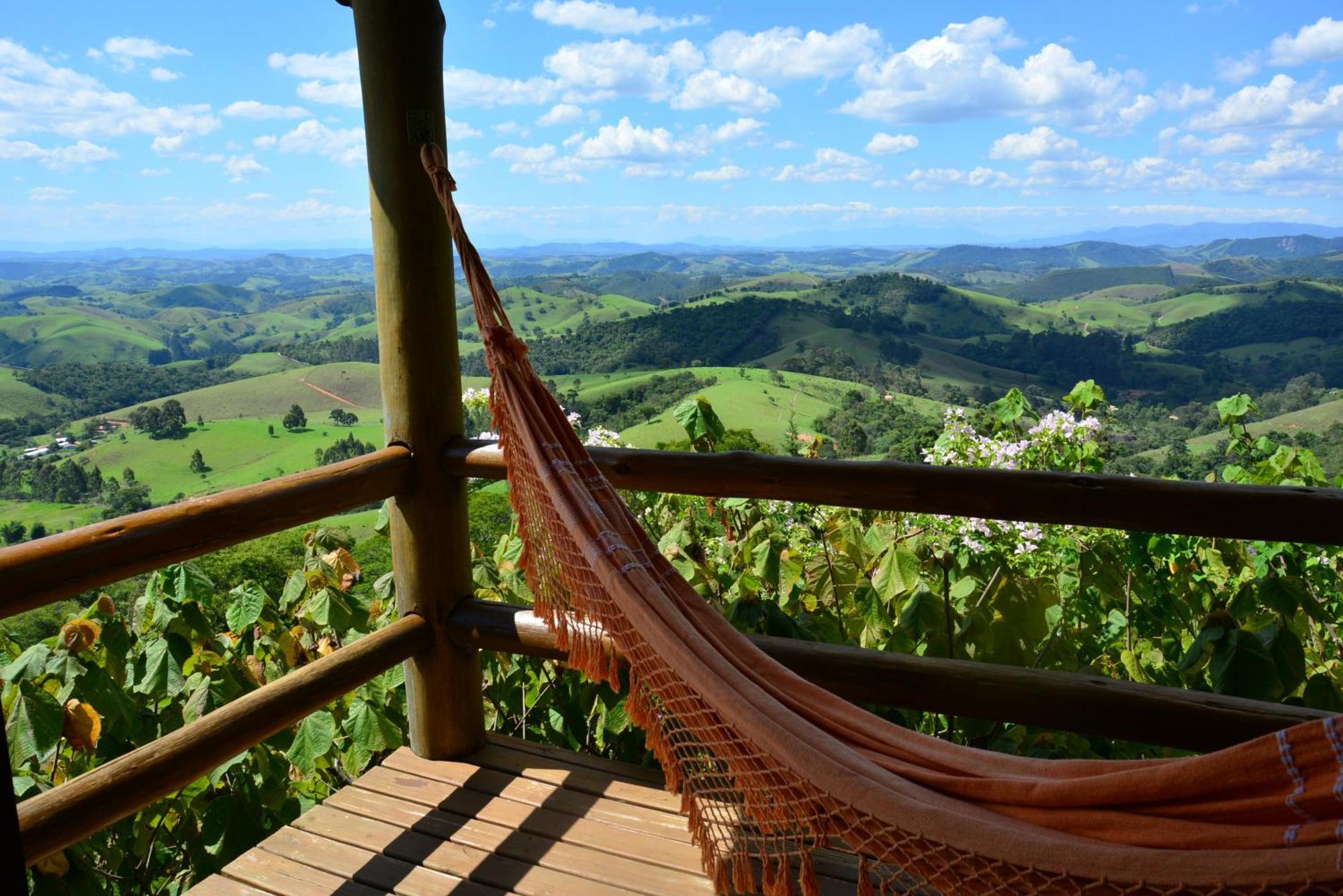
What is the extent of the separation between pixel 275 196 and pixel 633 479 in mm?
28933

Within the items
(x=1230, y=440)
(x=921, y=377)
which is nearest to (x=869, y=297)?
(x=921, y=377)

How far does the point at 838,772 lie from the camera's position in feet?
3.17

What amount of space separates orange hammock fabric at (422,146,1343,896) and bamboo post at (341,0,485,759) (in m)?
0.23

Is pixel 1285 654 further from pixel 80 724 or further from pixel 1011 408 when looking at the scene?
pixel 80 724

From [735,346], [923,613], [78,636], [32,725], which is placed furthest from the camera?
[735,346]

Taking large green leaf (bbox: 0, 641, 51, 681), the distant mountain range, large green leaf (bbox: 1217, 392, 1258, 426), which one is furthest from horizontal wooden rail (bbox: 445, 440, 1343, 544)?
the distant mountain range

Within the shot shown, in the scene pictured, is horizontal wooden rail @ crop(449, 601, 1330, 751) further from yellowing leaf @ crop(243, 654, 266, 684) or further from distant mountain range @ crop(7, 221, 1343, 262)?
distant mountain range @ crop(7, 221, 1343, 262)

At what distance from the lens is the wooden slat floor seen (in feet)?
5.08

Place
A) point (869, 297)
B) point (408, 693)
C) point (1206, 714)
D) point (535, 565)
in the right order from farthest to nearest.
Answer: point (869, 297), point (408, 693), point (535, 565), point (1206, 714)

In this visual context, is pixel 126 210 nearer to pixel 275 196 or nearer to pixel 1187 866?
pixel 275 196

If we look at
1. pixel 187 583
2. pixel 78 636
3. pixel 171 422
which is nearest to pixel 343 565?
pixel 187 583

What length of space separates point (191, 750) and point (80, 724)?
286 mm

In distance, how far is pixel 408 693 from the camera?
200 centimetres

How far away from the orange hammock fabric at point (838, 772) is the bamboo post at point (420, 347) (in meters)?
0.23
